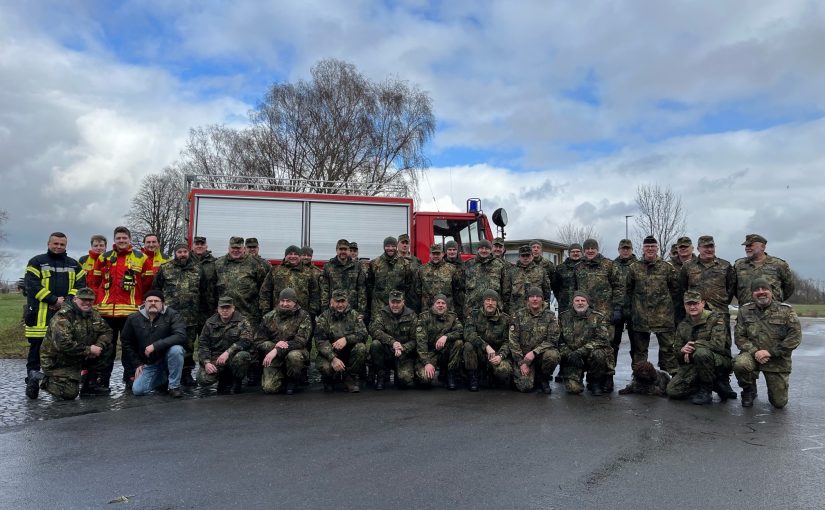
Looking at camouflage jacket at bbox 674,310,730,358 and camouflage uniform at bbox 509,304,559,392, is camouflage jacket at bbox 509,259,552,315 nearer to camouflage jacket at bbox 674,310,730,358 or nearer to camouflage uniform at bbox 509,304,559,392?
camouflage uniform at bbox 509,304,559,392

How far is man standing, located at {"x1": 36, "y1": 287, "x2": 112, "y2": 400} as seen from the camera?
22.4 ft

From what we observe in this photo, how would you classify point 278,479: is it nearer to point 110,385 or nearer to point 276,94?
point 110,385

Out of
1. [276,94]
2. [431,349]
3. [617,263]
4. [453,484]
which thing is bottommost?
[453,484]

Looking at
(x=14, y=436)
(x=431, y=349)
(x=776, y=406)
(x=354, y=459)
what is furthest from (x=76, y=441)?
(x=776, y=406)

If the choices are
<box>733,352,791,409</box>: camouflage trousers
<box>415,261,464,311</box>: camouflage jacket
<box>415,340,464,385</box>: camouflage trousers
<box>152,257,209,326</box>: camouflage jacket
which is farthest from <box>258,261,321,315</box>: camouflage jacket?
<box>733,352,791,409</box>: camouflage trousers

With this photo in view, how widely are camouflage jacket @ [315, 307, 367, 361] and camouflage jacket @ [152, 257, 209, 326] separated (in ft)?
6.05

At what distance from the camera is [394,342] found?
7.64 metres

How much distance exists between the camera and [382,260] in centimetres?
884

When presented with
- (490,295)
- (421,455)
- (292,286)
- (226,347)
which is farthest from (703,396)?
(226,347)

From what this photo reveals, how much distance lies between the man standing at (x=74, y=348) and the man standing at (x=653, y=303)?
6693mm

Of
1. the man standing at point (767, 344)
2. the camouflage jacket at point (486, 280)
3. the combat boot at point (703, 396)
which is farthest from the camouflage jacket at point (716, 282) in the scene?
the camouflage jacket at point (486, 280)

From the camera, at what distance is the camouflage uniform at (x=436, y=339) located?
762 cm

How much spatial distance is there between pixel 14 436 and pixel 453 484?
384 cm

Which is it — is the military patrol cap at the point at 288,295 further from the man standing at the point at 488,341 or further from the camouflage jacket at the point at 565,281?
the camouflage jacket at the point at 565,281
